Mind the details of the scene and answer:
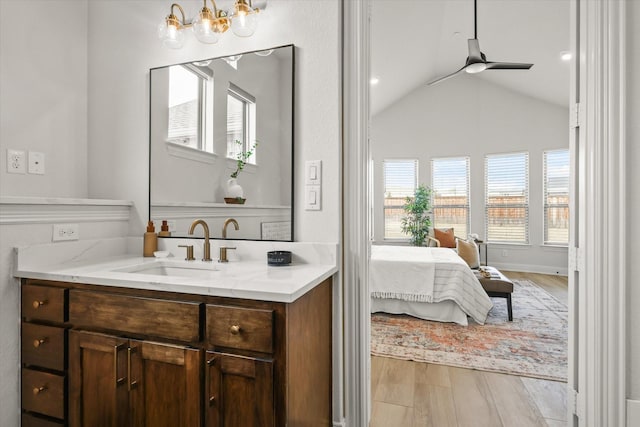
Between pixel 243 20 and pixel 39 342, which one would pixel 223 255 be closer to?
pixel 39 342

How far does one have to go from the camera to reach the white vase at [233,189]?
6.06 ft

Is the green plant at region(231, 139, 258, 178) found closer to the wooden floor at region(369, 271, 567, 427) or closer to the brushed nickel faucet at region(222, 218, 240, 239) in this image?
the brushed nickel faucet at region(222, 218, 240, 239)

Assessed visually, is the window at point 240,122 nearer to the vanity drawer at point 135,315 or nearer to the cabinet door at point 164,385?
the vanity drawer at point 135,315

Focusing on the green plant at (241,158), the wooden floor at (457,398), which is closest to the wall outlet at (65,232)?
the green plant at (241,158)

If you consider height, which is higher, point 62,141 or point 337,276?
point 62,141

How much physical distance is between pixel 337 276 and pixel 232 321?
0.64 metres

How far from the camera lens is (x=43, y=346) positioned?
1.48 meters

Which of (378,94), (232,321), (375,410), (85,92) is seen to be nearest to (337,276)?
(232,321)

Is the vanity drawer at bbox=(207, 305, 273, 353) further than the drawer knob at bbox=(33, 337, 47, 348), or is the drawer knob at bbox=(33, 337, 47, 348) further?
the drawer knob at bbox=(33, 337, 47, 348)

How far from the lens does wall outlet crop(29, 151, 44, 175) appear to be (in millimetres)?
1806

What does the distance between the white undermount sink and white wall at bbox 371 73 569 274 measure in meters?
5.88

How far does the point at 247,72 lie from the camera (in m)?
1.82

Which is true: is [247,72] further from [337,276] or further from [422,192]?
[422,192]

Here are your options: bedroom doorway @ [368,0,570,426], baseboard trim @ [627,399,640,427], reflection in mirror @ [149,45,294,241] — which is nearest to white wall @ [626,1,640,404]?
baseboard trim @ [627,399,640,427]
